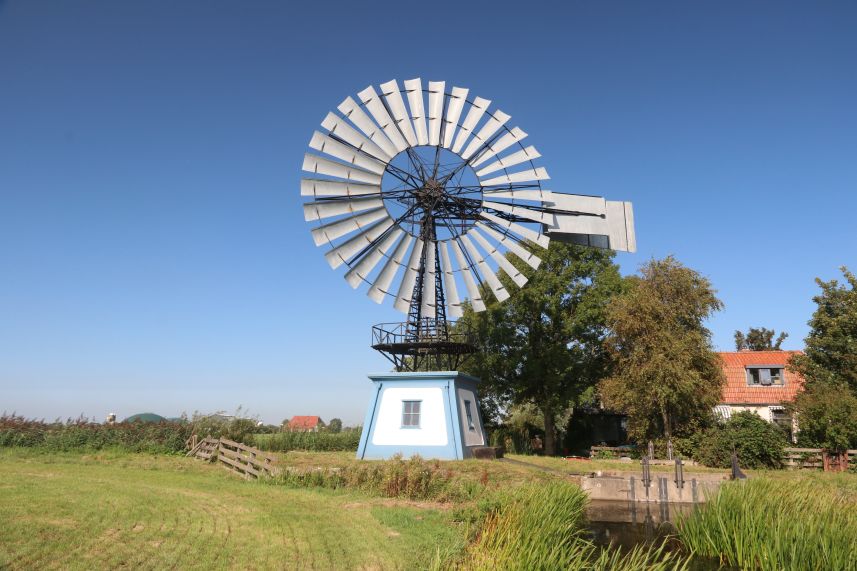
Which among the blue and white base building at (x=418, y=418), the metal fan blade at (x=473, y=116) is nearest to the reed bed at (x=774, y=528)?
the blue and white base building at (x=418, y=418)

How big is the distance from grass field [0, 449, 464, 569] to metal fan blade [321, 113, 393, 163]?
39.8ft

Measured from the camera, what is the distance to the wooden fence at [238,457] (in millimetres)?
18641

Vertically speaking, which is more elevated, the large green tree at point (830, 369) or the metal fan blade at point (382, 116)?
the metal fan blade at point (382, 116)

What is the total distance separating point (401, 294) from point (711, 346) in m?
18.9

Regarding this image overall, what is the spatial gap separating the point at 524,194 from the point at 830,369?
22.7 m

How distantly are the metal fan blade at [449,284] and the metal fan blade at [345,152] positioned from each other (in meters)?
3.99

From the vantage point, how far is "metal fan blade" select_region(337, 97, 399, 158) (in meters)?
20.9

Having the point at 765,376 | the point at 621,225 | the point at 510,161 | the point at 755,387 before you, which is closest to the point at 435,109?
the point at 510,161

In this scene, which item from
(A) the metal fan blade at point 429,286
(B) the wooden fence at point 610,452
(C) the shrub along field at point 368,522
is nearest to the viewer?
(C) the shrub along field at point 368,522

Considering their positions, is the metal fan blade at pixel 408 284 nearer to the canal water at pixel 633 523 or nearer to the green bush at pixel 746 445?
the canal water at pixel 633 523

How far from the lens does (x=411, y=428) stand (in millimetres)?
22094

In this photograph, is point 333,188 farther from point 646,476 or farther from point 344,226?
point 646,476

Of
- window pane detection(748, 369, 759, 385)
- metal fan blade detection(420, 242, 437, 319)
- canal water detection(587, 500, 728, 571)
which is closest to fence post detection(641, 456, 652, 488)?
canal water detection(587, 500, 728, 571)

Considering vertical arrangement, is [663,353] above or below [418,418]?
above
